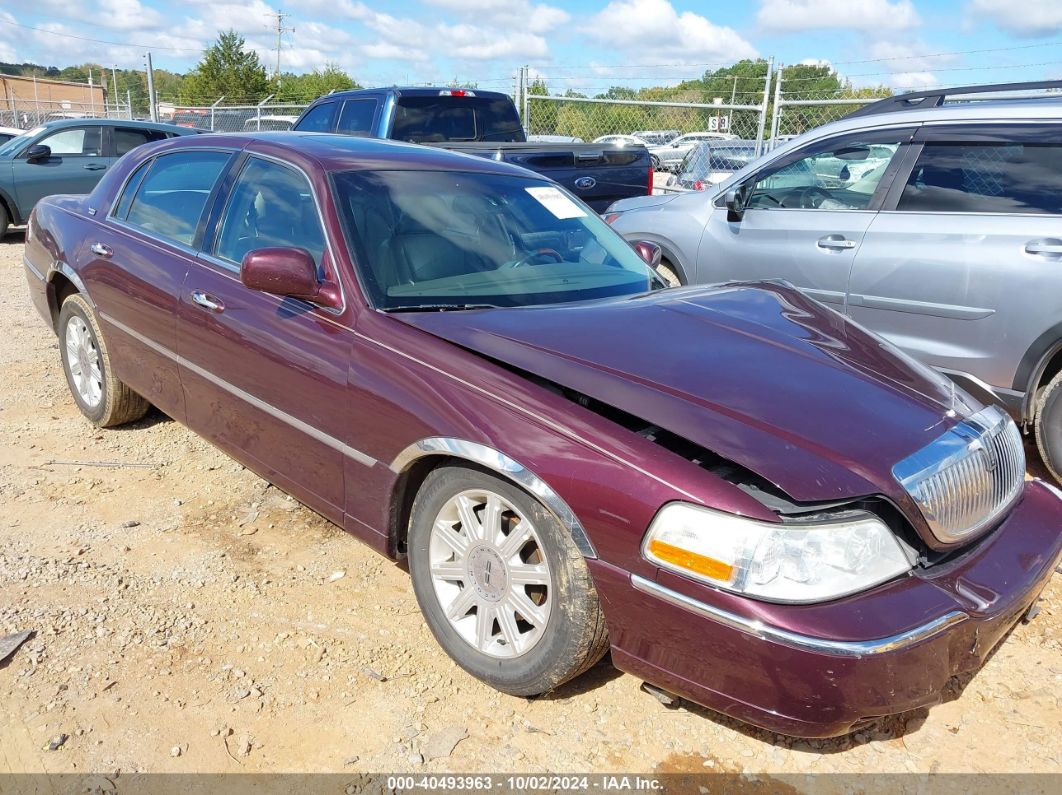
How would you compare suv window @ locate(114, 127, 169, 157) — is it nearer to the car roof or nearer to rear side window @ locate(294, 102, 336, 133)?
rear side window @ locate(294, 102, 336, 133)

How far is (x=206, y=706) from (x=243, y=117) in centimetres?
2342

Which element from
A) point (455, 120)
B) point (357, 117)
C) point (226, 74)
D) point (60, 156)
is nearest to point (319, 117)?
point (357, 117)

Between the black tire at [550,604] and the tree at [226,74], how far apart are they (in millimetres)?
46911

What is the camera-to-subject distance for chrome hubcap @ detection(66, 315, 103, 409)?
4.59 meters

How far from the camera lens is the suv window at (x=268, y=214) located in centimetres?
325

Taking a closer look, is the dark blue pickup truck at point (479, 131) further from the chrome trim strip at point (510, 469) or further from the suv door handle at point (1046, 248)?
the chrome trim strip at point (510, 469)

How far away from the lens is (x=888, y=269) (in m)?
4.67

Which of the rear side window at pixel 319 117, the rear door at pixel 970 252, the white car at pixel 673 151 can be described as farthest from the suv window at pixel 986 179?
the white car at pixel 673 151

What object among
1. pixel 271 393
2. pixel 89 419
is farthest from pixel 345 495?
pixel 89 419

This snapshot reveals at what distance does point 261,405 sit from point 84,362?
206cm

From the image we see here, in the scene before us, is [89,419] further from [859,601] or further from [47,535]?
[859,601]

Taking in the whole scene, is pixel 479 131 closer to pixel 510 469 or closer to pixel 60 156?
pixel 60 156

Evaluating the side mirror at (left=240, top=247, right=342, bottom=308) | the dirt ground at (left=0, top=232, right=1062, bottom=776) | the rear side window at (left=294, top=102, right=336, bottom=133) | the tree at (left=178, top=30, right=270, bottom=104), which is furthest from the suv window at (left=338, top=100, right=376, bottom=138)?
the tree at (left=178, top=30, right=270, bottom=104)

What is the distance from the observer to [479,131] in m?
9.33
